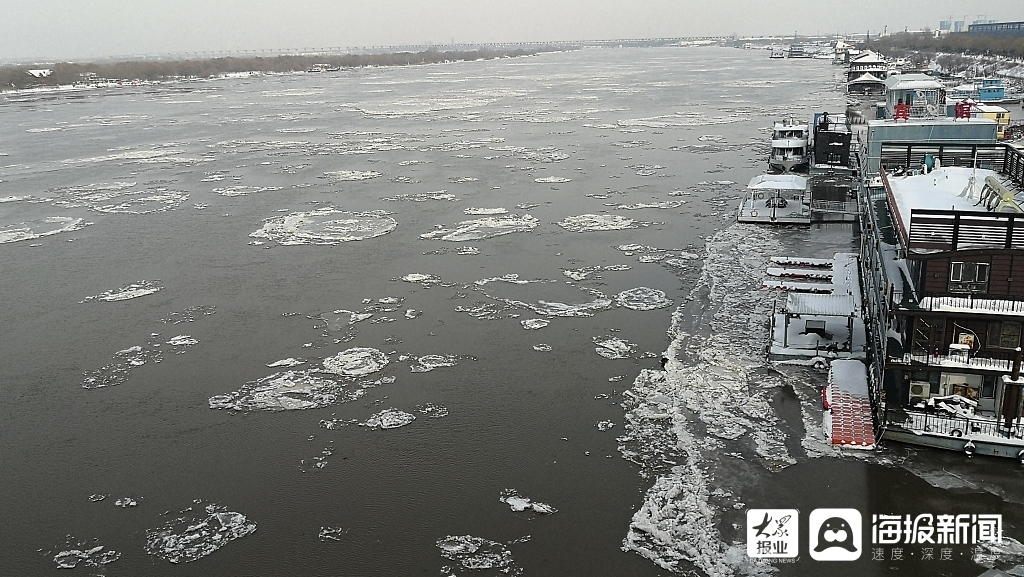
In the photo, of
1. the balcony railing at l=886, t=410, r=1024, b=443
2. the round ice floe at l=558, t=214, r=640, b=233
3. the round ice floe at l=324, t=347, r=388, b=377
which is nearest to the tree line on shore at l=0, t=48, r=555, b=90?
the round ice floe at l=558, t=214, r=640, b=233

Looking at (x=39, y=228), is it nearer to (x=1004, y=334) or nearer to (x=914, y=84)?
(x=1004, y=334)

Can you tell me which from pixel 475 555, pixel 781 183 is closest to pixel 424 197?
pixel 781 183

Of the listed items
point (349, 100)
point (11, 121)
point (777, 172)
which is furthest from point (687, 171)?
point (11, 121)

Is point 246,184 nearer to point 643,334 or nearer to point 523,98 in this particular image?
point 643,334

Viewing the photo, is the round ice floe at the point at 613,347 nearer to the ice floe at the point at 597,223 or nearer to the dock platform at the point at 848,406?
the dock platform at the point at 848,406

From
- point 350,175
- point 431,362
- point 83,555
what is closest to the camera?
point 83,555

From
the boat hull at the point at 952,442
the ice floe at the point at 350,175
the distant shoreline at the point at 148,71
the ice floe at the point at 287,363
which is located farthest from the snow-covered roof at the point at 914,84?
the distant shoreline at the point at 148,71

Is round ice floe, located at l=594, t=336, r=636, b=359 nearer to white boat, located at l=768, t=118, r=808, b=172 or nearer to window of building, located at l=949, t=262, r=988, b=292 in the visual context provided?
window of building, located at l=949, t=262, r=988, b=292
